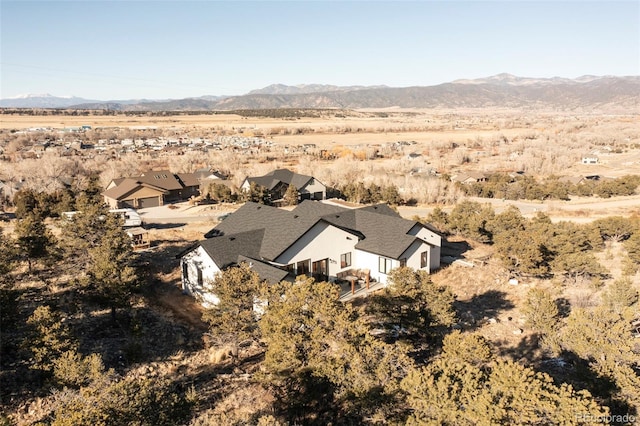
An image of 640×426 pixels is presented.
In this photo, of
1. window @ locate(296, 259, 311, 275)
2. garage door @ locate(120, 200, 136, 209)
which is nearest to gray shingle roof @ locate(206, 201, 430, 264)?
window @ locate(296, 259, 311, 275)

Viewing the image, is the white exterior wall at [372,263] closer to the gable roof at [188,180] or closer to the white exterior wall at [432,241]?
the white exterior wall at [432,241]

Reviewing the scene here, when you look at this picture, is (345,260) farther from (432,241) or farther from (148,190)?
(148,190)

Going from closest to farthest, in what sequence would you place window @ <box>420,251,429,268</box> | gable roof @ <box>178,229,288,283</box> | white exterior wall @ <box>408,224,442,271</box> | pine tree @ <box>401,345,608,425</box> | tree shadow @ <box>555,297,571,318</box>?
1. pine tree @ <box>401,345,608,425</box>
2. gable roof @ <box>178,229,288,283</box>
3. tree shadow @ <box>555,297,571,318</box>
4. window @ <box>420,251,429,268</box>
5. white exterior wall @ <box>408,224,442,271</box>

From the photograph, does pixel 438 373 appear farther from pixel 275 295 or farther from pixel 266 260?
pixel 266 260

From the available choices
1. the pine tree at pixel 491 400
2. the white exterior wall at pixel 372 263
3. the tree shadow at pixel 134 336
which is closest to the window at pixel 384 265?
the white exterior wall at pixel 372 263

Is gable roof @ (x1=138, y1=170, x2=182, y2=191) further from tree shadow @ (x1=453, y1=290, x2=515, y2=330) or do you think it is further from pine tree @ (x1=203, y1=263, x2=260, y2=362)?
tree shadow @ (x1=453, y1=290, x2=515, y2=330)

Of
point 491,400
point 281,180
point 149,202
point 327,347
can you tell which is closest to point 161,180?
point 149,202

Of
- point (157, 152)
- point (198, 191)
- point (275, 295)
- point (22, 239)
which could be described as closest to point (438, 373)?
point (275, 295)
